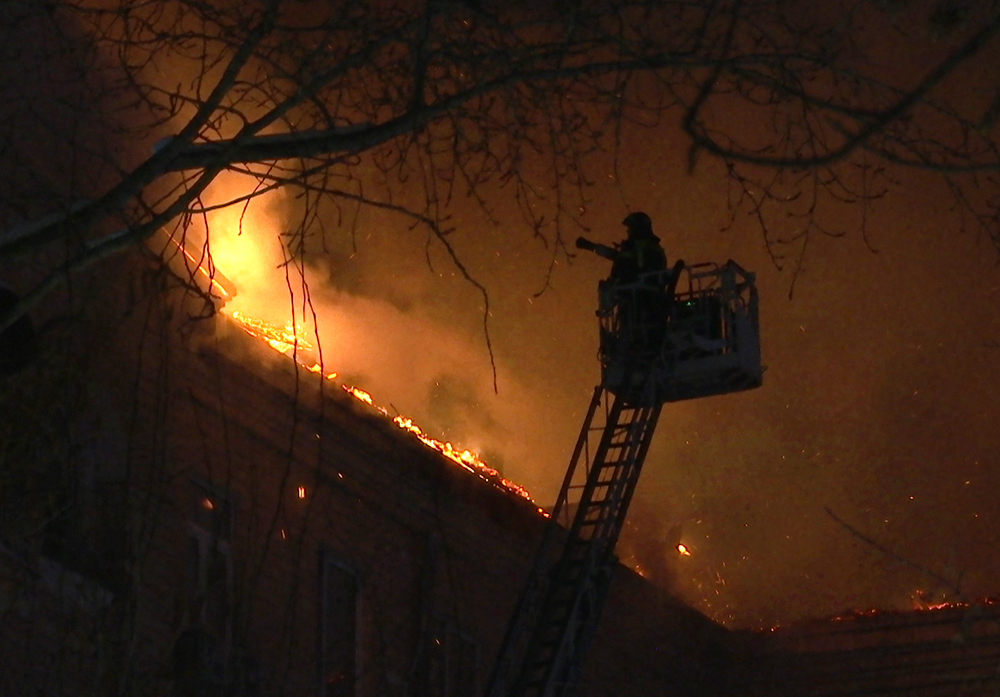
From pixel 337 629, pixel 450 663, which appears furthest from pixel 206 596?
pixel 450 663

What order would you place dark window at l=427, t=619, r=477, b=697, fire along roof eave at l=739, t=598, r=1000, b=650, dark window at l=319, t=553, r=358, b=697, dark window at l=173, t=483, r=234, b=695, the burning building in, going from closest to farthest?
the burning building < dark window at l=173, t=483, r=234, b=695 < dark window at l=319, t=553, r=358, b=697 < dark window at l=427, t=619, r=477, b=697 < fire along roof eave at l=739, t=598, r=1000, b=650

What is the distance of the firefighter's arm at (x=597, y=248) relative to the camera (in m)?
9.34

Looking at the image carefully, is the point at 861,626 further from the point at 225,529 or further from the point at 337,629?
the point at 225,529

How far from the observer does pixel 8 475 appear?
708 centimetres

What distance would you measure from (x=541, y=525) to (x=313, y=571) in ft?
12.1

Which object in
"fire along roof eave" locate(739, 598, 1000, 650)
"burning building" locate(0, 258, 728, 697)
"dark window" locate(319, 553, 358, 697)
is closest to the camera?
"burning building" locate(0, 258, 728, 697)

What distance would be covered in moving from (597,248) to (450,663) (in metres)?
4.01

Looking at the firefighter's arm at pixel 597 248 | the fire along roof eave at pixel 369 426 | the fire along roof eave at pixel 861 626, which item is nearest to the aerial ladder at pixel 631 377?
the firefighter's arm at pixel 597 248

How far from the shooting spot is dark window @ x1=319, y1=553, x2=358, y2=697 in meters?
10.2

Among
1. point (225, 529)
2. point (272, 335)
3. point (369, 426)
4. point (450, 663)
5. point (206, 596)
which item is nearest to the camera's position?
point (206, 596)

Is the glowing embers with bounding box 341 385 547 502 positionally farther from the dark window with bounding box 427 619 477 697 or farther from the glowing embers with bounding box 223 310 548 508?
the dark window with bounding box 427 619 477 697

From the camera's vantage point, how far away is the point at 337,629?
34.2ft

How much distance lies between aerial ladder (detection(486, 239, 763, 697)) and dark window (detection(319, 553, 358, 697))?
3.96 feet

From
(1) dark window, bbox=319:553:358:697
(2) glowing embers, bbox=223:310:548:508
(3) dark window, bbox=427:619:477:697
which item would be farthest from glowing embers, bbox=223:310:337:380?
(3) dark window, bbox=427:619:477:697
